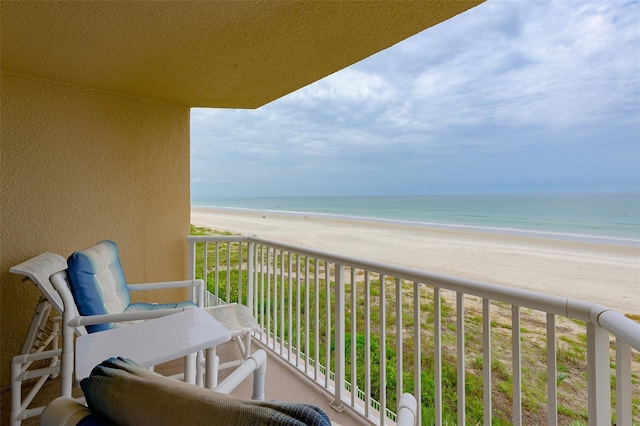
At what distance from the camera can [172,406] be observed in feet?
1.58

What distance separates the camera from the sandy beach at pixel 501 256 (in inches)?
311

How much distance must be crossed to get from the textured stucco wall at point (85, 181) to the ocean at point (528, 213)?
14.9 meters

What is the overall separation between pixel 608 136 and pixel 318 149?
19.2 metres

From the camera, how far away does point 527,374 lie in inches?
157

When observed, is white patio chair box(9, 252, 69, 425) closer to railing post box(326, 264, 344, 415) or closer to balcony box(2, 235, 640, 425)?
balcony box(2, 235, 640, 425)

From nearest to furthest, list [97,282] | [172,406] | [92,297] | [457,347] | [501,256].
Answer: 1. [172,406]
2. [457,347]
3. [92,297]
4. [97,282]
5. [501,256]

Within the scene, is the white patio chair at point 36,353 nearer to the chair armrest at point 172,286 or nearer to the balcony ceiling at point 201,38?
→ the chair armrest at point 172,286

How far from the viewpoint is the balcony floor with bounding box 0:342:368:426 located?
6.97 feet

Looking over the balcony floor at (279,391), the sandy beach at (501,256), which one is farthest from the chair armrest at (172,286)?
the sandy beach at (501,256)

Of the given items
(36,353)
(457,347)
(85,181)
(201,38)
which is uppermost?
(201,38)

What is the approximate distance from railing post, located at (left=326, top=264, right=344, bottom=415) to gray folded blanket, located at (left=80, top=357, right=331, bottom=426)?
1673 mm

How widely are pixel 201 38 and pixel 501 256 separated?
11.5 meters

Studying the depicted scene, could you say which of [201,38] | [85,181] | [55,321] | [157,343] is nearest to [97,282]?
[55,321]

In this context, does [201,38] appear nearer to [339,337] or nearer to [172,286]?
[172,286]
